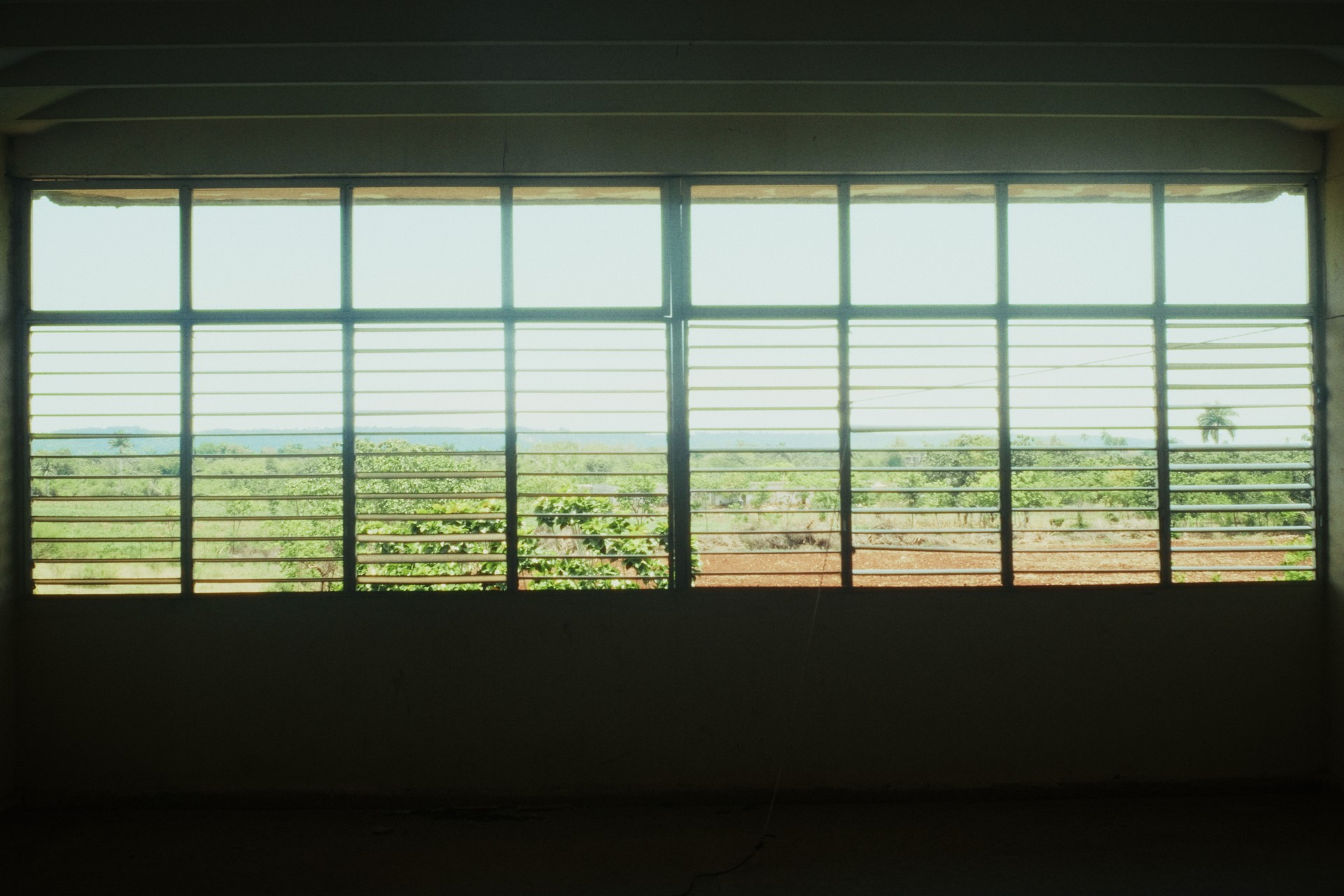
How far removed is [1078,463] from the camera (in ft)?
11.3

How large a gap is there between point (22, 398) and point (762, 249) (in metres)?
3.15

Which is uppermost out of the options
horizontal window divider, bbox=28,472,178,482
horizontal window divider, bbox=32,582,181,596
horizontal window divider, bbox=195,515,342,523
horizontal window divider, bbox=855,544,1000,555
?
horizontal window divider, bbox=28,472,178,482

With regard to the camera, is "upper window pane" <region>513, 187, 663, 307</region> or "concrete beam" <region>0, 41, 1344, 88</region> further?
"upper window pane" <region>513, 187, 663, 307</region>

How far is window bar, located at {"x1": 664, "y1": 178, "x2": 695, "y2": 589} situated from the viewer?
3.41 meters

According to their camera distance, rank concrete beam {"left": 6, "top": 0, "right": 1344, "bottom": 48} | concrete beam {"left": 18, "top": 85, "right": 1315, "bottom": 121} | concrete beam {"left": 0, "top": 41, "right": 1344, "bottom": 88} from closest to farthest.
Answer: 1. concrete beam {"left": 6, "top": 0, "right": 1344, "bottom": 48}
2. concrete beam {"left": 0, "top": 41, "right": 1344, "bottom": 88}
3. concrete beam {"left": 18, "top": 85, "right": 1315, "bottom": 121}

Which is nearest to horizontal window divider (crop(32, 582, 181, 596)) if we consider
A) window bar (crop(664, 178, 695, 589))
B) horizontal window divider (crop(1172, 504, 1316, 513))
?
window bar (crop(664, 178, 695, 589))

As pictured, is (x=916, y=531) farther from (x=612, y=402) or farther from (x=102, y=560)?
(x=102, y=560)

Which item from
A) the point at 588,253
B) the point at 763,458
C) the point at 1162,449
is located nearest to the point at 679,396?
the point at 763,458

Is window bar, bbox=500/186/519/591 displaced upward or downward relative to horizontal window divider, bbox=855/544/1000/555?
upward

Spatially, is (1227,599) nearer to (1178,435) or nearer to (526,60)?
(1178,435)

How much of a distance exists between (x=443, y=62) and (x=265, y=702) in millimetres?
2631

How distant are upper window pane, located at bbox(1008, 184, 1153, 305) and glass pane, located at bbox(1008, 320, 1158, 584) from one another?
0.18 meters

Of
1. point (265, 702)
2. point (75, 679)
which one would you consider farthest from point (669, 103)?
point (75, 679)

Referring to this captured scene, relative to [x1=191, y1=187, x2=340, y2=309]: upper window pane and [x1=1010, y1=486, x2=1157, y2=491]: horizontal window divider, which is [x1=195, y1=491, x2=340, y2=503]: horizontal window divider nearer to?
[x1=191, y1=187, x2=340, y2=309]: upper window pane
